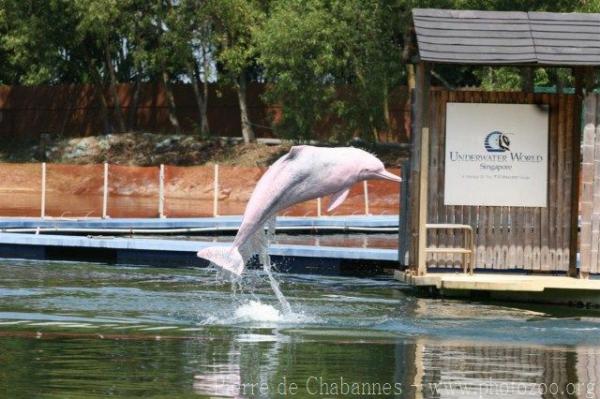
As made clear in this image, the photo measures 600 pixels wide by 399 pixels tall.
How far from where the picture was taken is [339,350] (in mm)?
14312

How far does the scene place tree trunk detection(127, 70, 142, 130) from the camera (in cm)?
5719

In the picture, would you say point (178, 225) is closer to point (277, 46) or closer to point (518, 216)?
point (518, 216)

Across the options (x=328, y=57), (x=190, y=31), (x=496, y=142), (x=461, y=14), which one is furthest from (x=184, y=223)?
(x=190, y=31)

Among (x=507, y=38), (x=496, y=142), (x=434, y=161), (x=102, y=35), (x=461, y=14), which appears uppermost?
(x=102, y=35)

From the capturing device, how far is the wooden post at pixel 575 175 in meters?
19.7

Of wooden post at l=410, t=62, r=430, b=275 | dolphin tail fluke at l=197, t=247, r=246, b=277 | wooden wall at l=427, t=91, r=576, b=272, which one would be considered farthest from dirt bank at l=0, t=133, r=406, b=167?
dolphin tail fluke at l=197, t=247, r=246, b=277

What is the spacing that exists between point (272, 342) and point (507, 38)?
610 centimetres

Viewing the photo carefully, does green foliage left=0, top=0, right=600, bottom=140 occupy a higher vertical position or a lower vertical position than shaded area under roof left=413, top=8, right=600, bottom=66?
higher

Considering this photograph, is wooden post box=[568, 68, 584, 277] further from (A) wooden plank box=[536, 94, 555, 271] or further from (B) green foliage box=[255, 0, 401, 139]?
(B) green foliage box=[255, 0, 401, 139]

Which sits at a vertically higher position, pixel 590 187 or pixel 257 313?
pixel 590 187

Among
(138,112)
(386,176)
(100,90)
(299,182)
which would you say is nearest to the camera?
(386,176)

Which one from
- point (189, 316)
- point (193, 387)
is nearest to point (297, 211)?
point (189, 316)

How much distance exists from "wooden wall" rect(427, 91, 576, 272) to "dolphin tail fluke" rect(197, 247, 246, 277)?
4823 mm

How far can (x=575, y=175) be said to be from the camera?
19719 millimetres
